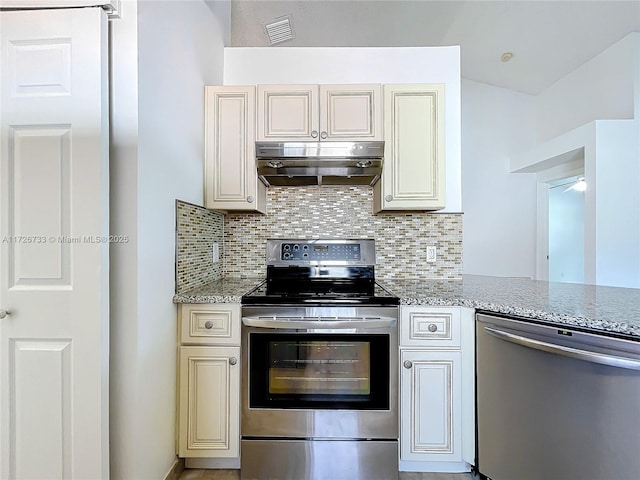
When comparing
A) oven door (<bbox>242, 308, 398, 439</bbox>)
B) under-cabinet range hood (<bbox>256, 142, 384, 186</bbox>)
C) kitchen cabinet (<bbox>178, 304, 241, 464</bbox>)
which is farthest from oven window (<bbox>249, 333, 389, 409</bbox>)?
under-cabinet range hood (<bbox>256, 142, 384, 186</bbox>)

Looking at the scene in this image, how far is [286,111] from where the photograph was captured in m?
1.81

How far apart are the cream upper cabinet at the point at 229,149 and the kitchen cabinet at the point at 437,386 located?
1191mm

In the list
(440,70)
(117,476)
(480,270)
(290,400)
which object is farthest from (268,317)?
(480,270)

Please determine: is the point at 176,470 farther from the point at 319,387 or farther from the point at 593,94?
the point at 593,94

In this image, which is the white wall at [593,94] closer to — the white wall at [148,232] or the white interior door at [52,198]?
the white wall at [148,232]

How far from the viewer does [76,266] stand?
1102 millimetres

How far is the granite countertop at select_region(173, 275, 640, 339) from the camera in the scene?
3.60ft

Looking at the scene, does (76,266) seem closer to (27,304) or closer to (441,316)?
(27,304)

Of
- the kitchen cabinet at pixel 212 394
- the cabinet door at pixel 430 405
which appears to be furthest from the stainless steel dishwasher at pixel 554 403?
the kitchen cabinet at pixel 212 394

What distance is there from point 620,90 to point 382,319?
3.95 metres

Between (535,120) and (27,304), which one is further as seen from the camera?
(535,120)

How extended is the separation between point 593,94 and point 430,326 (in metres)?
3.96

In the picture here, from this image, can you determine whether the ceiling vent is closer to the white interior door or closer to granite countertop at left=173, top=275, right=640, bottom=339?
the white interior door

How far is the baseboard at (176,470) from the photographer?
55.8 inches
